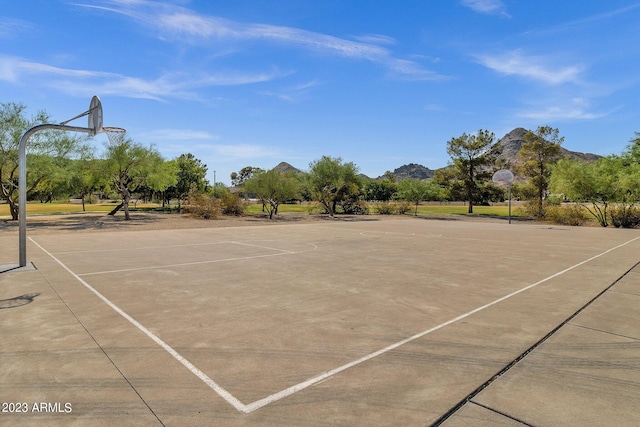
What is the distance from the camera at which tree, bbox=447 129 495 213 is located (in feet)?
134

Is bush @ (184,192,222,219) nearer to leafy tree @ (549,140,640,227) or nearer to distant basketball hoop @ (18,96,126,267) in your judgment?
distant basketball hoop @ (18,96,126,267)

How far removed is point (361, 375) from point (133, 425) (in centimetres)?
205

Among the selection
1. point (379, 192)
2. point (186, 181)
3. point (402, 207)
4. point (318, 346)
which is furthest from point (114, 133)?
point (379, 192)

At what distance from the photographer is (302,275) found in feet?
28.1

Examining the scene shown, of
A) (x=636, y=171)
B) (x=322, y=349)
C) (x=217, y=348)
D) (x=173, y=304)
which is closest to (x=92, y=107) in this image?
(x=173, y=304)

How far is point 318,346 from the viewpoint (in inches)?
171

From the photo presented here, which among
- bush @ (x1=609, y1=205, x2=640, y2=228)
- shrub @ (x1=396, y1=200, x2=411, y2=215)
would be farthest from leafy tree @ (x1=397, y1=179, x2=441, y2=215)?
bush @ (x1=609, y1=205, x2=640, y2=228)

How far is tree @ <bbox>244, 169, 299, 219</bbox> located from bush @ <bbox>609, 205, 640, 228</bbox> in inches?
983

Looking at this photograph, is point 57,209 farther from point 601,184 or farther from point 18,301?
point 601,184

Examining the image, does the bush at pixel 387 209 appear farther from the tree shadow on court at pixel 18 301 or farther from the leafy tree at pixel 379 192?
the leafy tree at pixel 379 192

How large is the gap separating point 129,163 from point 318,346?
27539 millimetres

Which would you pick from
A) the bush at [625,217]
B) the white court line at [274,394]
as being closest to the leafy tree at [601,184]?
the bush at [625,217]

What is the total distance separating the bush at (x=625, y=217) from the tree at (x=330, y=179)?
2120 cm

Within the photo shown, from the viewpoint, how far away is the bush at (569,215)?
2766 cm
